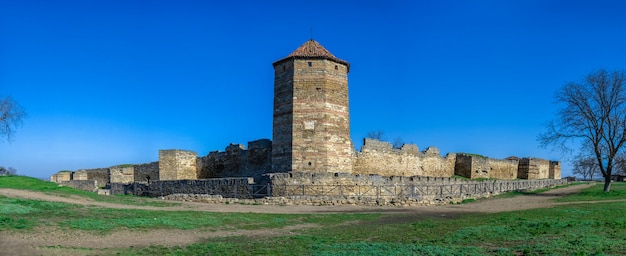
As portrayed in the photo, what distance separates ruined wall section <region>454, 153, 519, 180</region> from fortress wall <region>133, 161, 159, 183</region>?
2657cm

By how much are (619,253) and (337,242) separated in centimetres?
539

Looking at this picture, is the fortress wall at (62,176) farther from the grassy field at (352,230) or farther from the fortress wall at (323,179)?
the grassy field at (352,230)

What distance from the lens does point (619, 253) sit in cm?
817

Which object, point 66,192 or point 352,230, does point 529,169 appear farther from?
point 66,192

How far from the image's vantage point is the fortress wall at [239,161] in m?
29.2

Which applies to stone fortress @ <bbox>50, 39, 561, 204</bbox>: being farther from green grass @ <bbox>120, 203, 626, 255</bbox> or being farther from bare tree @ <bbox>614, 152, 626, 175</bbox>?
bare tree @ <bbox>614, 152, 626, 175</bbox>

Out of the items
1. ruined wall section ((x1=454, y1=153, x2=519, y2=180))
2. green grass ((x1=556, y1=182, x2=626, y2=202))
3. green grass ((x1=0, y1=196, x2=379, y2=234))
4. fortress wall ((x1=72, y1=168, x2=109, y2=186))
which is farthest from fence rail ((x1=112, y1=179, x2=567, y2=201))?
fortress wall ((x1=72, y1=168, x2=109, y2=186))

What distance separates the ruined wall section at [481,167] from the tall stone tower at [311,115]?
825 inches

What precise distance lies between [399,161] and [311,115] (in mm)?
11881

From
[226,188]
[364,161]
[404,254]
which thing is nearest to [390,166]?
[364,161]

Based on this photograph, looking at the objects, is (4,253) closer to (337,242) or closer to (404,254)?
(337,242)

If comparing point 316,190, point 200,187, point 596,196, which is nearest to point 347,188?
point 316,190

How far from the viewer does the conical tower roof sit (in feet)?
81.0

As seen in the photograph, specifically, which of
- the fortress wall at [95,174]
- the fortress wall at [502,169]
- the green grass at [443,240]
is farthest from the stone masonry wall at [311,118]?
the fortress wall at [502,169]
